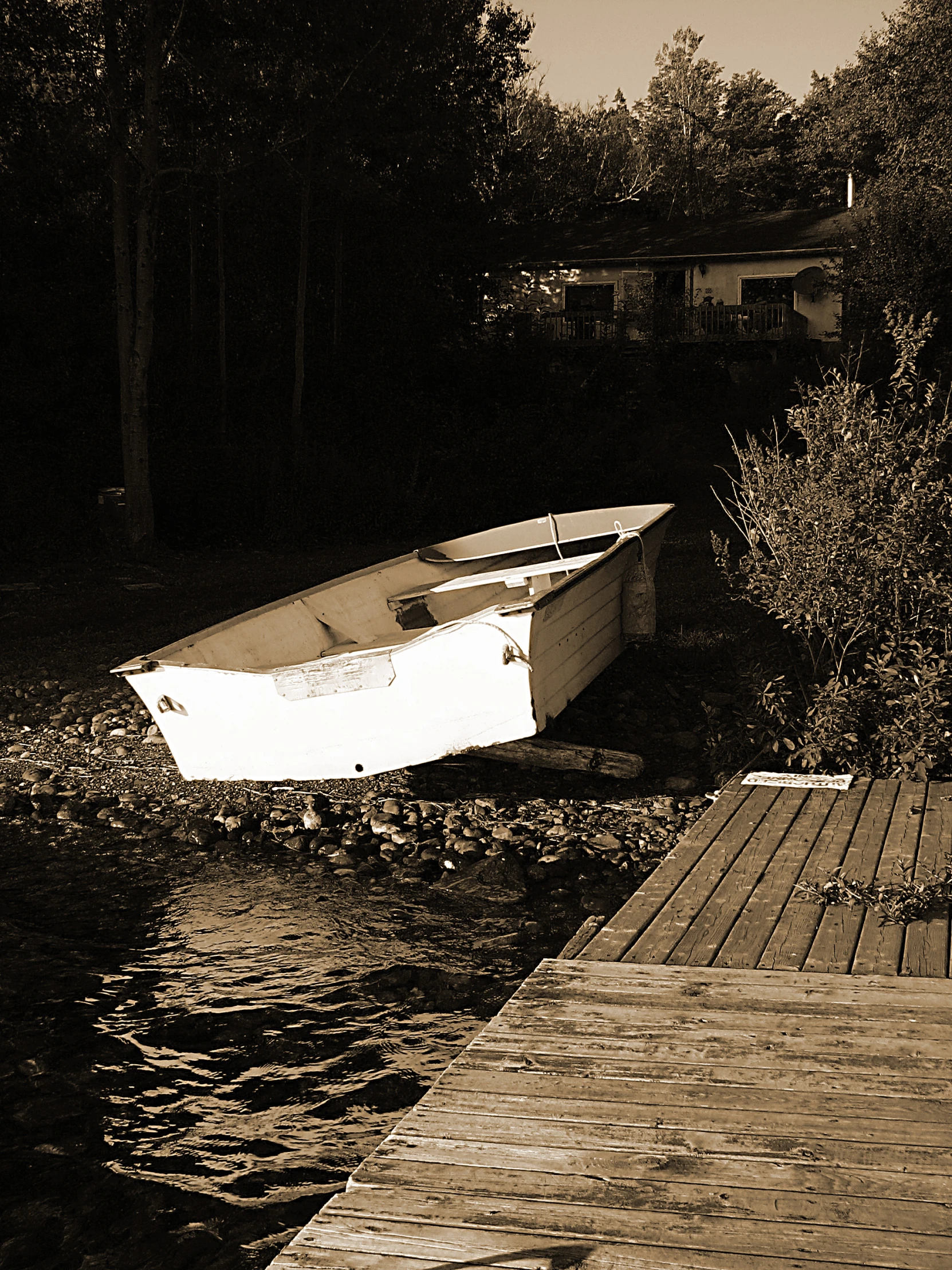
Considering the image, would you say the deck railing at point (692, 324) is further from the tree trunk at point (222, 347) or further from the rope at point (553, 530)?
the rope at point (553, 530)

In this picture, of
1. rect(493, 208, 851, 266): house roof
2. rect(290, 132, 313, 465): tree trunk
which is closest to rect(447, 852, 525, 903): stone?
rect(290, 132, 313, 465): tree trunk

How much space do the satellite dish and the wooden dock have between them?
27323 mm

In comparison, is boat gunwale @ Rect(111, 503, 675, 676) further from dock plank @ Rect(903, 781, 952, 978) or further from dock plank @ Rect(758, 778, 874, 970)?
dock plank @ Rect(903, 781, 952, 978)

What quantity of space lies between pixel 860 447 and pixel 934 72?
27.7 meters

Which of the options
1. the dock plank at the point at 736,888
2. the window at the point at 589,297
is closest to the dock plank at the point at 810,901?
the dock plank at the point at 736,888

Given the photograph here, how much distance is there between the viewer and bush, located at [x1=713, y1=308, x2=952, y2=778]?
5.91 meters

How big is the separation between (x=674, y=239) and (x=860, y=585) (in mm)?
27621

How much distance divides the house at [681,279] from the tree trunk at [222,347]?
25.1 ft

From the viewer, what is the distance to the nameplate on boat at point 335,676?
247 inches

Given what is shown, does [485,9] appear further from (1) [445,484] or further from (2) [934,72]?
(1) [445,484]

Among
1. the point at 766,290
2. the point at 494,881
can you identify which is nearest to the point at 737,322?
the point at 766,290

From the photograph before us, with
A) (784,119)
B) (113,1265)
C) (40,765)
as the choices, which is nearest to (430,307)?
(40,765)

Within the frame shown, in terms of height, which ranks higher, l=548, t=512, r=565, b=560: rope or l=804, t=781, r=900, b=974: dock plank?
l=548, t=512, r=565, b=560: rope

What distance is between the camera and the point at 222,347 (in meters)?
20.7
